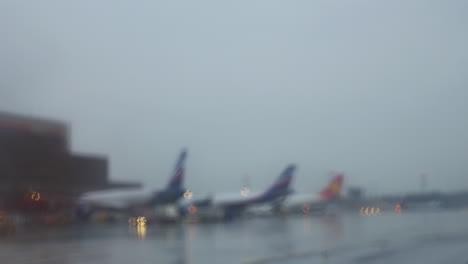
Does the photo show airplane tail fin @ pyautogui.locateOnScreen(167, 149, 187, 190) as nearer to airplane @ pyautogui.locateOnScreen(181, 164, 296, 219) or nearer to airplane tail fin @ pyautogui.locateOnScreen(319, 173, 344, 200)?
airplane @ pyautogui.locateOnScreen(181, 164, 296, 219)

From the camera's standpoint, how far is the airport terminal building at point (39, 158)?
44.1 m

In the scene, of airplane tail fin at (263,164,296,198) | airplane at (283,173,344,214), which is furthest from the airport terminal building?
airplane at (283,173,344,214)

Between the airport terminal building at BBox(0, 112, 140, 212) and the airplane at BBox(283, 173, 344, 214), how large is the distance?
25.3 meters

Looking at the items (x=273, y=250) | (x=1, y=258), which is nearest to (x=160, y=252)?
(x=273, y=250)

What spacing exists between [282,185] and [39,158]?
86.6 ft

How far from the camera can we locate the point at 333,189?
71938 mm

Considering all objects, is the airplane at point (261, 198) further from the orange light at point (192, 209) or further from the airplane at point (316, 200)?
the airplane at point (316, 200)

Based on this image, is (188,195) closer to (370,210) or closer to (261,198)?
(261,198)

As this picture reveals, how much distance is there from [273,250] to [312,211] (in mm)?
52768

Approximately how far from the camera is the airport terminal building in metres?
44.1

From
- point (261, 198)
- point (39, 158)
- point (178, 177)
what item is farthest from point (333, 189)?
point (39, 158)

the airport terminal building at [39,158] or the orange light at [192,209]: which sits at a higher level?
the airport terminal building at [39,158]

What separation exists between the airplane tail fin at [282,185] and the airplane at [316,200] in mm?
7551

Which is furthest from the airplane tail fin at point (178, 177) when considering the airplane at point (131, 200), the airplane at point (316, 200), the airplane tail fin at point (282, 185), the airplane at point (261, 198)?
the airplane at point (316, 200)
